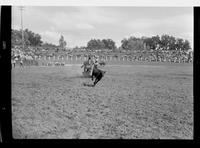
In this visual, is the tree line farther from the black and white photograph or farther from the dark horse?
the dark horse

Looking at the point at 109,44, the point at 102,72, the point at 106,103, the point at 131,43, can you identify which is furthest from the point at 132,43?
the point at 106,103

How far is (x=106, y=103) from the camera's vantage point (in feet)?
8.09

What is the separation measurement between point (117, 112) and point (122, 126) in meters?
0.15

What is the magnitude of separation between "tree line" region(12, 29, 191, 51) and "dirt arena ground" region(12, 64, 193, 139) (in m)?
0.22

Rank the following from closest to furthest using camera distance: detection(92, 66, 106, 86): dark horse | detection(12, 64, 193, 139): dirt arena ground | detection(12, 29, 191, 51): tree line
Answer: detection(12, 64, 193, 139): dirt arena ground < detection(12, 29, 191, 51): tree line < detection(92, 66, 106, 86): dark horse

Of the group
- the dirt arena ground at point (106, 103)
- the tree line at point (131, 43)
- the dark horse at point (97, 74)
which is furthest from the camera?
the dark horse at point (97, 74)

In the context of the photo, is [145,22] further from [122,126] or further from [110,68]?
[122,126]

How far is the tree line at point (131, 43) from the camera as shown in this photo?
2373mm

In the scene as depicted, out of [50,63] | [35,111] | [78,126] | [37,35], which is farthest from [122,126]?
[37,35]

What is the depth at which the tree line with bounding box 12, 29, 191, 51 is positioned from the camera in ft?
7.79

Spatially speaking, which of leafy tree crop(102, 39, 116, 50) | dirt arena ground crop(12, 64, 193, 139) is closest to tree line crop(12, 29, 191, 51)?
leafy tree crop(102, 39, 116, 50)

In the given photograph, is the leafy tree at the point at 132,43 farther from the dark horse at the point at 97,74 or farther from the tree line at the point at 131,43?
the dark horse at the point at 97,74

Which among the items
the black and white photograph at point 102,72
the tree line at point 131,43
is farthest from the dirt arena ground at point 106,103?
the tree line at point 131,43

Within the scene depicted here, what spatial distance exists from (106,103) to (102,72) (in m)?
0.36
